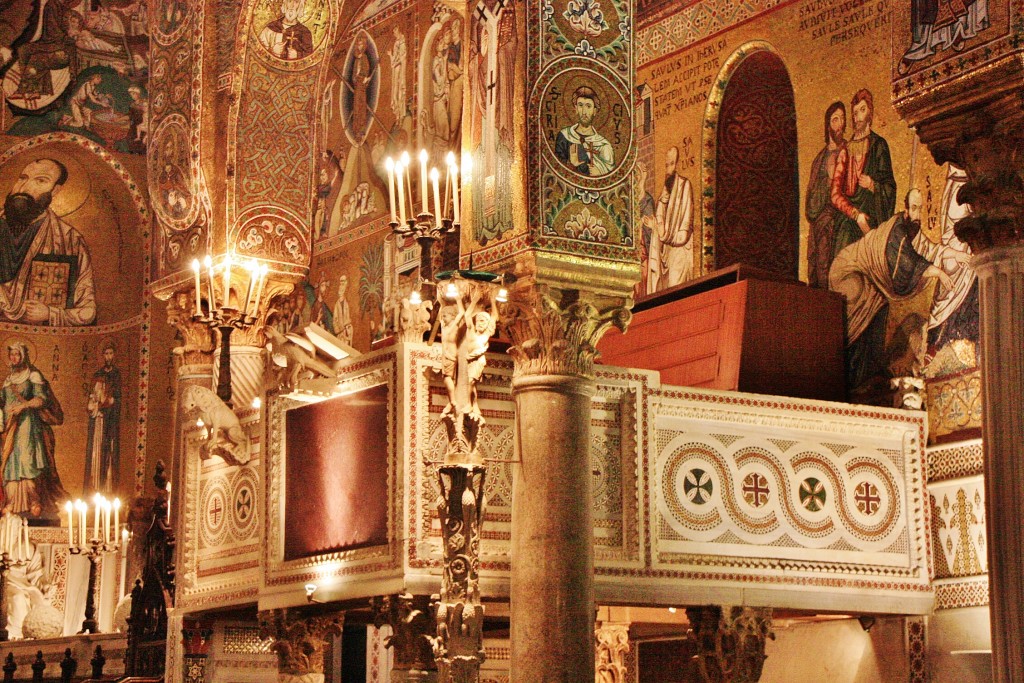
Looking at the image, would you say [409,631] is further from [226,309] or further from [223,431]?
[226,309]

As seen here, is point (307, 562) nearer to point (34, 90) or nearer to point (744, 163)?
point (744, 163)

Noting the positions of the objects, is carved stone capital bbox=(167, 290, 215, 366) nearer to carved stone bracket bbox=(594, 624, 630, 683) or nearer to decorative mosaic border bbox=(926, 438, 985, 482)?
carved stone bracket bbox=(594, 624, 630, 683)

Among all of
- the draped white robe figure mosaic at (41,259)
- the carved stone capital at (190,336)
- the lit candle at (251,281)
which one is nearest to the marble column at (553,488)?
the lit candle at (251,281)

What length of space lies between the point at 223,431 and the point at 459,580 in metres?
3.60

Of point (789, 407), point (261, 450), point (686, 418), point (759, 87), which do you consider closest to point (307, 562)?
point (261, 450)

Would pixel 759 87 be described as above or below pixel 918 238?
above

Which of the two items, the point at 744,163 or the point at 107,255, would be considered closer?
the point at 744,163

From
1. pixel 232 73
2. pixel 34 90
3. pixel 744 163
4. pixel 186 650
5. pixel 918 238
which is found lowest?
pixel 186 650

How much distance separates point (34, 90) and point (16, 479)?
5081mm

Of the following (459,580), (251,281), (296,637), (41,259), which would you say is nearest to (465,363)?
(459,580)

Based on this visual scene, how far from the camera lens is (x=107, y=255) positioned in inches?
838

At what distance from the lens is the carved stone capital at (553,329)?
9383mm

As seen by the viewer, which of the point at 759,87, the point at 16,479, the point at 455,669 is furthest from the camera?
the point at 16,479

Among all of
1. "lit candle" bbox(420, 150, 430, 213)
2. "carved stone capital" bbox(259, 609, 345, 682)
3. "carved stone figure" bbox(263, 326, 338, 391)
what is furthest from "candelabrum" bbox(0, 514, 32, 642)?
"lit candle" bbox(420, 150, 430, 213)
